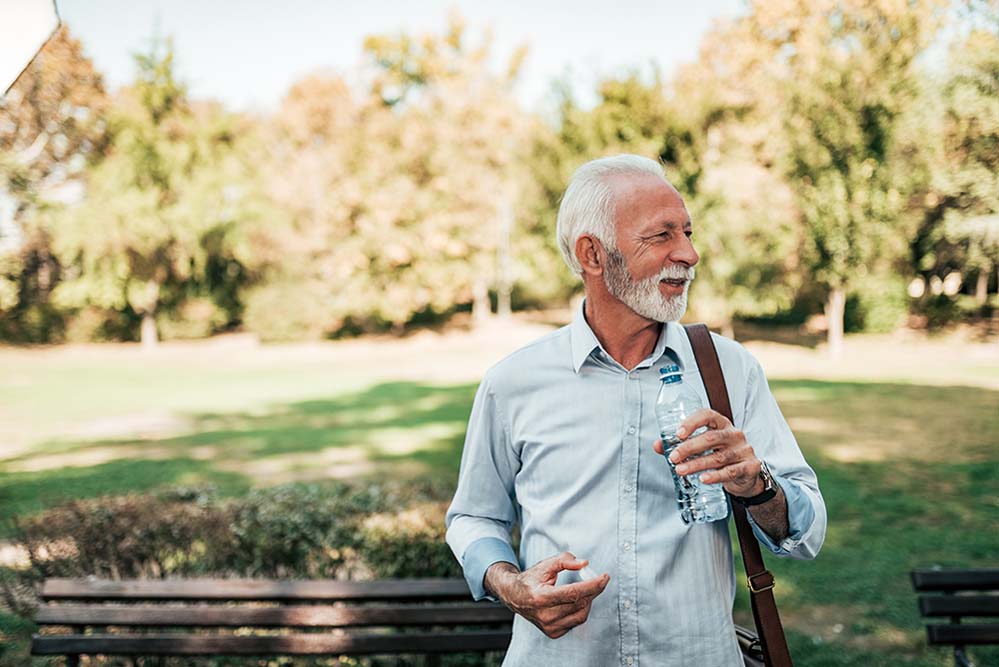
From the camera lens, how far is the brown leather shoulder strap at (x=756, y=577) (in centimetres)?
205

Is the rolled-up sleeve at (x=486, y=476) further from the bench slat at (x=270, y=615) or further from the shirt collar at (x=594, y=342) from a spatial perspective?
the bench slat at (x=270, y=615)

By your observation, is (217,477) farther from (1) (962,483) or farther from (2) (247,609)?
(1) (962,483)

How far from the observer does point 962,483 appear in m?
10.4

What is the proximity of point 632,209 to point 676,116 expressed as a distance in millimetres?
25361

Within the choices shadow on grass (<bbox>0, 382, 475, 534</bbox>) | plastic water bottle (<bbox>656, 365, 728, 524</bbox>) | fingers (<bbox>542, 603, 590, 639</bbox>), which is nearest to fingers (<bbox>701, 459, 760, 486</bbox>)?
plastic water bottle (<bbox>656, 365, 728, 524</bbox>)

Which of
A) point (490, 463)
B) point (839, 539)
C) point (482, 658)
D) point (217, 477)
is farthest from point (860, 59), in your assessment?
point (490, 463)

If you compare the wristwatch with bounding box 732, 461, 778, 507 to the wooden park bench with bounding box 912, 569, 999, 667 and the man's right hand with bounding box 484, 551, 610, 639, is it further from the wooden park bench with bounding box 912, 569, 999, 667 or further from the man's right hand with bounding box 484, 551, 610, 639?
the wooden park bench with bounding box 912, 569, 999, 667

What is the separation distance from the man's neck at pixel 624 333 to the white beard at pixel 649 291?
70 mm

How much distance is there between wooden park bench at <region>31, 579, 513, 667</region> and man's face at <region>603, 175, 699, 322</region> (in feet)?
6.36

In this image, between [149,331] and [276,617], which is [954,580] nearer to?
[276,617]

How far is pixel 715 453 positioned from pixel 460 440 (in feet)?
41.2

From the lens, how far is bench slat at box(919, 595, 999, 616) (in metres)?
3.52

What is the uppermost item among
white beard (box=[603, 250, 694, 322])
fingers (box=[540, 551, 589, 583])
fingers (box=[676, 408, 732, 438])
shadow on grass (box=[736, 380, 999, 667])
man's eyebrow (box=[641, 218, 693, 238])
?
man's eyebrow (box=[641, 218, 693, 238])

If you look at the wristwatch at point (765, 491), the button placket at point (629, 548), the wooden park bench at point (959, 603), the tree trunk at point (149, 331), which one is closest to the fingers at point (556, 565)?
the button placket at point (629, 548)
